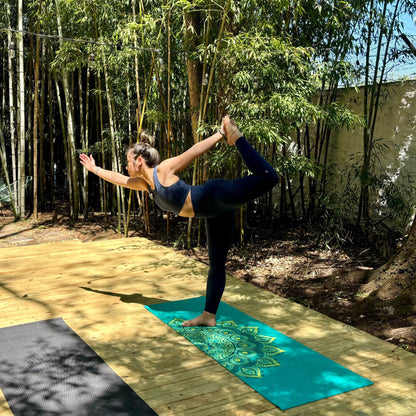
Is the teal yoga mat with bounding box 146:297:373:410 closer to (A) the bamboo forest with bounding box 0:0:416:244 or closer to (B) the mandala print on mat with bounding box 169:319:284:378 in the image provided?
Result: (B) the mandala print on mat with bounding box 169:319:284:378

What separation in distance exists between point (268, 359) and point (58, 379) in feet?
3.47

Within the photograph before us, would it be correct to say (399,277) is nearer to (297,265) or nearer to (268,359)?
(297,265)

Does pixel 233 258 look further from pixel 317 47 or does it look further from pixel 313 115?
pixel 317 47

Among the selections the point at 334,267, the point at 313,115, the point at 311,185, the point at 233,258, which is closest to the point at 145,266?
the point at 233,258

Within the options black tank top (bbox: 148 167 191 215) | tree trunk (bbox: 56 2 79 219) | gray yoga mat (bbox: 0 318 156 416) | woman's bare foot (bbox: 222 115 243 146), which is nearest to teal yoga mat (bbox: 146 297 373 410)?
gray yoga mat (bbox: 0 318 156 416)

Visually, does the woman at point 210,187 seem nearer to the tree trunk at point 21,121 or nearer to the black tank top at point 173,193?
the black tank top at point 173,193

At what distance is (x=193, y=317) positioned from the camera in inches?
128

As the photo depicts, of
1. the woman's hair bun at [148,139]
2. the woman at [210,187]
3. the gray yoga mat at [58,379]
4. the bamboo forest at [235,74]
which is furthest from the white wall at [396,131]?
the gray yoga mat at [58,379]

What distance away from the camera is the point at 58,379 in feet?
7.70

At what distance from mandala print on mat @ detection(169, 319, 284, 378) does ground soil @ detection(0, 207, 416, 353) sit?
0.75 m

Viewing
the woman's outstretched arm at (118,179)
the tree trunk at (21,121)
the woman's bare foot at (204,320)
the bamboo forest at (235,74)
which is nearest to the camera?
the woman's outstretched arm at (118,179)

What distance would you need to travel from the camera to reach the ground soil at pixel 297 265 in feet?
10.7

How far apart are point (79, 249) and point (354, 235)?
9.57 ft

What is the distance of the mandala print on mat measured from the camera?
252cm
